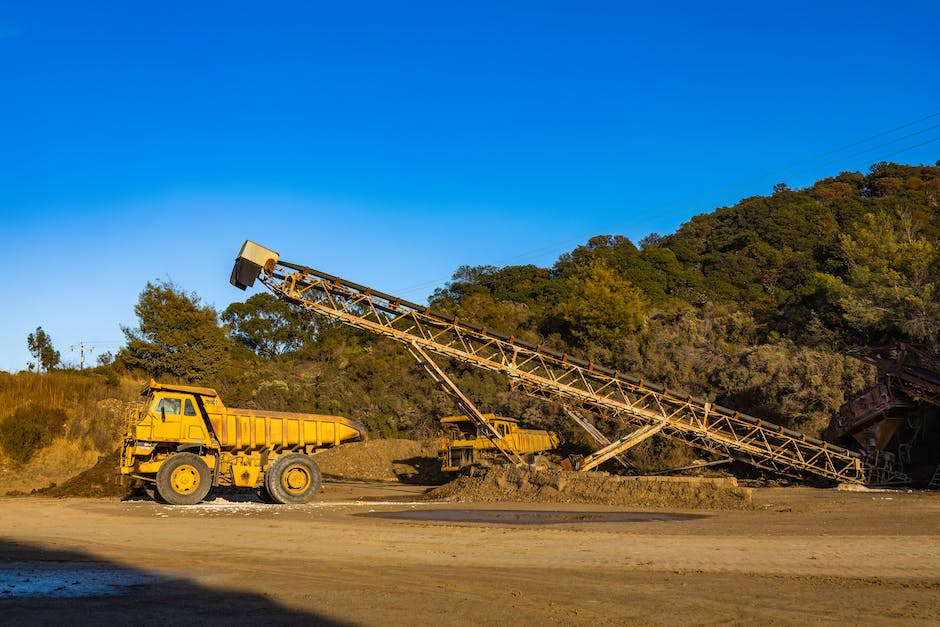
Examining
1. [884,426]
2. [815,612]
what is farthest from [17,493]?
[884,426]

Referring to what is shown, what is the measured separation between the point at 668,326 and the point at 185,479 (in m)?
30.1

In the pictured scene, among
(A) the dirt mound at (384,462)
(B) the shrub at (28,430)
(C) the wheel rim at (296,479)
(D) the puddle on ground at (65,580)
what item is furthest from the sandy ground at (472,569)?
(A) the dirt mound at (384,462)

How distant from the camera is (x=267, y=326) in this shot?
181 ft

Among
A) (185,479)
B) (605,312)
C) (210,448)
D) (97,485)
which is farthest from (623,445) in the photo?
(605,312)

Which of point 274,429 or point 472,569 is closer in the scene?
point 472,569

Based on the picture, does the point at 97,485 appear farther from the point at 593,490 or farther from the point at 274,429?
the point at 593,490

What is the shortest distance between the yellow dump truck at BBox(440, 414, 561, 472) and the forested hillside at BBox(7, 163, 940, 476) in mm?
3728

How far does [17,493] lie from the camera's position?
24203mm

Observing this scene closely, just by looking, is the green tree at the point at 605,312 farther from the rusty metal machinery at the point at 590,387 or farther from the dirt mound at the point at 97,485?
the dirt mound at the point at 97,485

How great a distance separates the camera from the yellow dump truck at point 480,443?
2539 centimetres

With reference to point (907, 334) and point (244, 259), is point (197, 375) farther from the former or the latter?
point (907, 334)

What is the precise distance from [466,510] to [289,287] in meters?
8.16

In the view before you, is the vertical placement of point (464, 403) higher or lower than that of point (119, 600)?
higher

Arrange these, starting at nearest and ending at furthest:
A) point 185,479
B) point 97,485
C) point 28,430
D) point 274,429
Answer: point 185,479 → point 274,429 → point 97,485 → point 28,430
